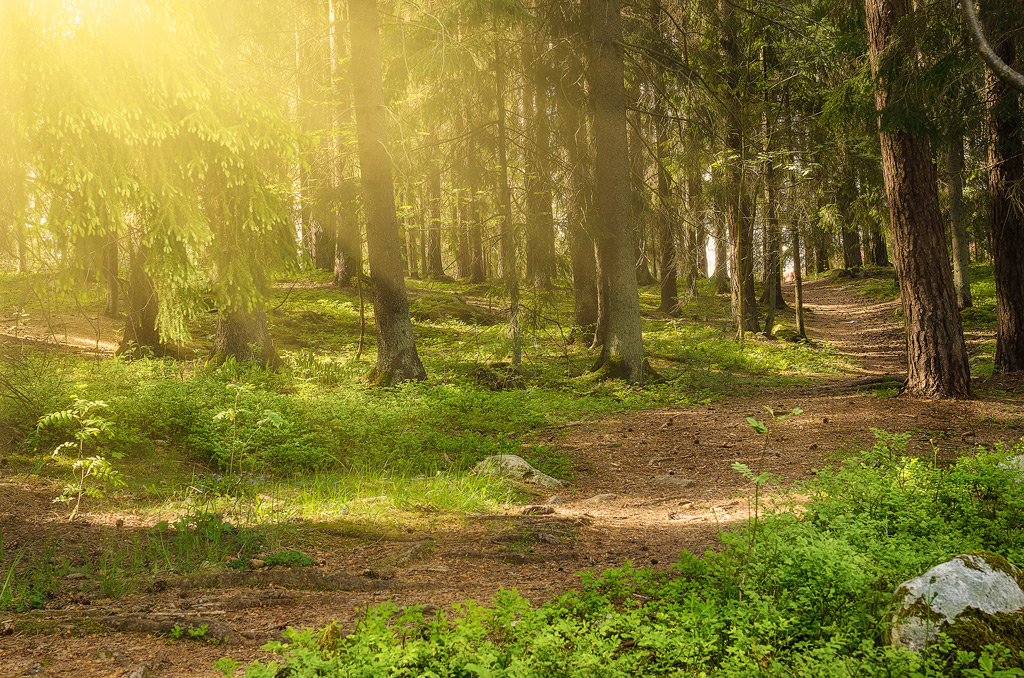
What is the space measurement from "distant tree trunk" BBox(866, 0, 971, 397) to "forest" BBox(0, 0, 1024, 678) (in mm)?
49

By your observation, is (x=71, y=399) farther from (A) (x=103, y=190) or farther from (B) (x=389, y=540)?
(B) (x=389, y=540)

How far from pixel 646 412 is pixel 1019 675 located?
7.91m

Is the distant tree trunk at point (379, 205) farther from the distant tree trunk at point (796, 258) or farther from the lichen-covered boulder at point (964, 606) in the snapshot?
the distant tree trunk at point (796, 258)

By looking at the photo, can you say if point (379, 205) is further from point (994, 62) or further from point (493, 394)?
point (994, 62)

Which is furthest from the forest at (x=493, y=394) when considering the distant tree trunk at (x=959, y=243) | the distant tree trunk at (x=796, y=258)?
the distant tree trunk at (x=959, y=243)

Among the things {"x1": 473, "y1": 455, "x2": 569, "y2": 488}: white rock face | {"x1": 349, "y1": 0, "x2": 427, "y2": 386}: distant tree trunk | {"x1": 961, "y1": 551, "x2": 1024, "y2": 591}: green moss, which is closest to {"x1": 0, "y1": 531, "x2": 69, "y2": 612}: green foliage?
{"x1": 473, "y1": 455, "x2": 569, "y2": 488}: white rock face

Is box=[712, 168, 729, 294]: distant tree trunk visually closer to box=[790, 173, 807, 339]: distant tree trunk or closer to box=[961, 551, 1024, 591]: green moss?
box=[790, 173, 807, 339]: distant tree trunk

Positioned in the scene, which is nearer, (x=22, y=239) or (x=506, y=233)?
(x=22, y=239)

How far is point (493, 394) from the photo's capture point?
10.6 m

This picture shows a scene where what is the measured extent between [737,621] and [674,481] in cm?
428

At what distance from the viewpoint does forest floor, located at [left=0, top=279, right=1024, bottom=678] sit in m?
3.38

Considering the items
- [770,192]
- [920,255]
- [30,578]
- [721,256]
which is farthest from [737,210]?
[30,578]

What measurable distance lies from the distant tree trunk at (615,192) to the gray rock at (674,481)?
4.22 meters

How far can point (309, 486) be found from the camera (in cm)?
642
